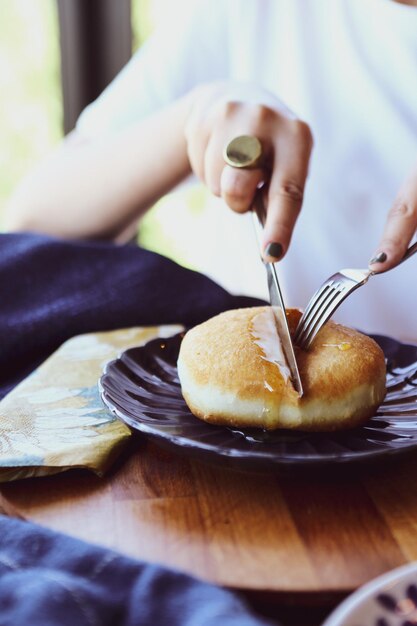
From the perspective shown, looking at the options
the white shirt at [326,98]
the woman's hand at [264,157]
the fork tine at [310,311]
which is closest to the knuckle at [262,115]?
the woman's hand at [264,157]

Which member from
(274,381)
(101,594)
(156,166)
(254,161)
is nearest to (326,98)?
→ (156,166)

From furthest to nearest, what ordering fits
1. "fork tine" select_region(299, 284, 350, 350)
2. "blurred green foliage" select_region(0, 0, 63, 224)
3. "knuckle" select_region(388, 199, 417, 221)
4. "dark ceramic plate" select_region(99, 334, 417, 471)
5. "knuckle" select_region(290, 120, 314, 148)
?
"blurred green foliage" select_region(0, 0, 63, 224) < "knuckle" select_region(290, 120, 314, 148) < "knuckle" select_region(388, 199, 417, 221) < "fork tine" select_region(299, 284, 350, 350) < "dark ceramic plate" select_region(99, 334, 417, 471)

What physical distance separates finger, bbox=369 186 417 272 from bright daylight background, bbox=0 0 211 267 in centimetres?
121

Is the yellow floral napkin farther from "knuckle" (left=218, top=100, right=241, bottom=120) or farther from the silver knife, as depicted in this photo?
"knuckle" (left=218, top=100, right=241, bottom=120)

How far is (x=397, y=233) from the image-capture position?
82 centimetres

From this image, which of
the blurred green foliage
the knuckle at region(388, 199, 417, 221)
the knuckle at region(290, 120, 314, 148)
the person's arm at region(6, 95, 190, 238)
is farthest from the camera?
the blurred green foliage

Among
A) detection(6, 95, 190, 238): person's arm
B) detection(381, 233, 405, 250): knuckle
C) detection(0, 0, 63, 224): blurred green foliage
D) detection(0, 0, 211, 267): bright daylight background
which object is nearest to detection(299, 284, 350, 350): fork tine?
detection(381, 233, 405, 250): knuckle

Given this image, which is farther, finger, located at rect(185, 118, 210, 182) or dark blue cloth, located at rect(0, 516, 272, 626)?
finger, located at rect(185, 118, 210, 182)

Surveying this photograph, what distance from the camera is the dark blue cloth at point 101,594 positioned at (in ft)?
1.49

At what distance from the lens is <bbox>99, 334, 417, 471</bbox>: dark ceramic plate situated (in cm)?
58

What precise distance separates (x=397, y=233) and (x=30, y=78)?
5.47 feet

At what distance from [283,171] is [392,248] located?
7.0 inches

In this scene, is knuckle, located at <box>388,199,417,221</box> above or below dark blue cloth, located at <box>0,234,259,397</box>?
above

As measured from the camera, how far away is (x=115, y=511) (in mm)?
592
